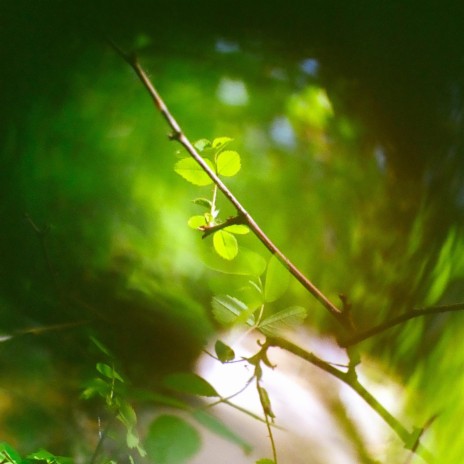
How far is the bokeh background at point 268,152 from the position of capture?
0.33 meters

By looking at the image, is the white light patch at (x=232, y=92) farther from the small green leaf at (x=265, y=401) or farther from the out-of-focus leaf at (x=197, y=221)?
the small green leaf at (x=265, y=401)

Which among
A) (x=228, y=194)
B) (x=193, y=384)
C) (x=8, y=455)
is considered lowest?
(x=8, y=455)

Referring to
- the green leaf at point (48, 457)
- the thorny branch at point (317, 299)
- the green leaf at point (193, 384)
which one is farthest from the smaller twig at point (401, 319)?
the green leaf at point (48, 457)

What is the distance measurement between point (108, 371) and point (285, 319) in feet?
0.46

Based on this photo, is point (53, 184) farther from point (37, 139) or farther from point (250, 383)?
point (250, 383)

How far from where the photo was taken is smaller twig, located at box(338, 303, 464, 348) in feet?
1.12

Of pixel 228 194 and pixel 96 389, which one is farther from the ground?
pixel 228 194

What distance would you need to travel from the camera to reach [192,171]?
324mm

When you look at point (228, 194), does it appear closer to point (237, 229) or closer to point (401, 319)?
point (237, 229)

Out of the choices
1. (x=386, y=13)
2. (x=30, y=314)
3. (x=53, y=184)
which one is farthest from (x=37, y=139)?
(x=386, y=13)

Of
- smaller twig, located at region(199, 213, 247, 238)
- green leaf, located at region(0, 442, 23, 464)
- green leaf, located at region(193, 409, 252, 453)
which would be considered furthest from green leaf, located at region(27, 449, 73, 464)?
smaller twig, located at region(199, 213, 247, 238)

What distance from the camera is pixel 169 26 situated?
1.06 ft

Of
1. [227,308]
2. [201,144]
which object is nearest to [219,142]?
[201,144]

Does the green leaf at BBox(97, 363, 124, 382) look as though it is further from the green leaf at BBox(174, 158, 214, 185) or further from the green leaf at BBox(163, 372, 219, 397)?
the green leaf at BBox(174, 158, 214, 185)
